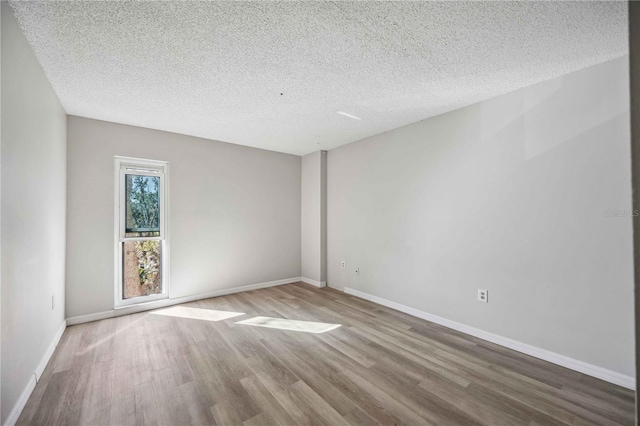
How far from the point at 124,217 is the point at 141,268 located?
2.49 ft

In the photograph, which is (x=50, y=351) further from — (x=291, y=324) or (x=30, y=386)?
(x=291, y=324)

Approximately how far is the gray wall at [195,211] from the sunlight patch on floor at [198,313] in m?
0.32

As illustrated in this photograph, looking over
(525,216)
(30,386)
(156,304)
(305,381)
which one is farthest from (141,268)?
(525,216)

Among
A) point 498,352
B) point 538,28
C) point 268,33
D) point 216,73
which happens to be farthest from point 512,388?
point 216,73

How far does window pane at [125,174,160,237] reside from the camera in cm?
363

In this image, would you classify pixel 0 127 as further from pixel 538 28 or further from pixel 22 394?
pixel 538 28

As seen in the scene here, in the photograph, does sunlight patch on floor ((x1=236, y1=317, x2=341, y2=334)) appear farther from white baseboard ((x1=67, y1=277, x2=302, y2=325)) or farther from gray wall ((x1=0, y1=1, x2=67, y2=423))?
gray wall ((x1=0, y1=1, x2=67, y2=423))

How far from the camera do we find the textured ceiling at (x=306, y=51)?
160 cm

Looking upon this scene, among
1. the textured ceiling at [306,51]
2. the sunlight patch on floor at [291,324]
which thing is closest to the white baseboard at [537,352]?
the sunlight patch on floor at [291,324]

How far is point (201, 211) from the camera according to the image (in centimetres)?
414

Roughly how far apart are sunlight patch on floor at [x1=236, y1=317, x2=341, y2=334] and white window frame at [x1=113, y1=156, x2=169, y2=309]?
1.55 m

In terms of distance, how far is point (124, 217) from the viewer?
357 centimetres

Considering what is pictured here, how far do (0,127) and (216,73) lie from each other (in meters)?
1.40

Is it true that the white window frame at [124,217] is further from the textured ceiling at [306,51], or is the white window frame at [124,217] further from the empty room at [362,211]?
the textured ceiling at [306,51]
